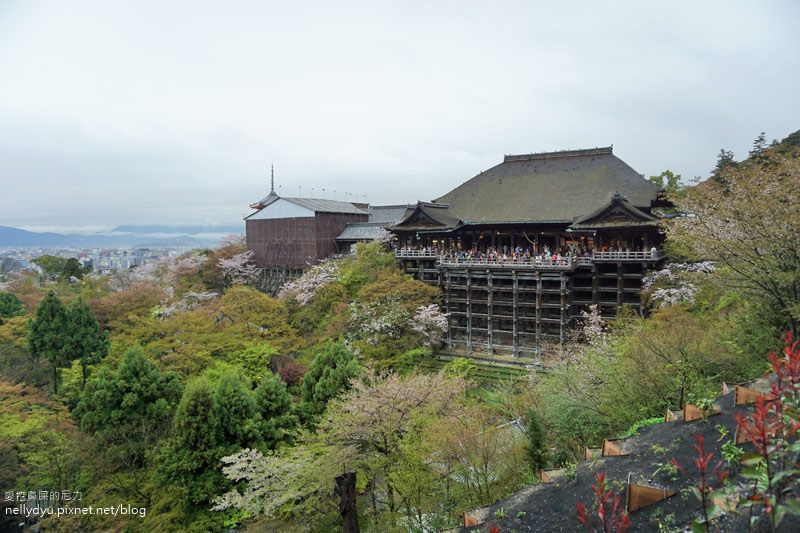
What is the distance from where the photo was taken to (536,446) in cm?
1273

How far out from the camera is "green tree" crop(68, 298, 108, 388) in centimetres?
2619

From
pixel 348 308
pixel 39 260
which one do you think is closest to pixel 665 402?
pixel 348 308

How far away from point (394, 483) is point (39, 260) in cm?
5330

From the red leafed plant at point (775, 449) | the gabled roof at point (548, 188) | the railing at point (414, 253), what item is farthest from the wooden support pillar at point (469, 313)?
the red leafed plant at point (775, 449)

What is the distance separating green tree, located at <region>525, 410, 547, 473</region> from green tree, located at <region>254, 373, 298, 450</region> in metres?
9.15

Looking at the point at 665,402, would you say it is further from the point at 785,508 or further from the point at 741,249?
the point at 785,508

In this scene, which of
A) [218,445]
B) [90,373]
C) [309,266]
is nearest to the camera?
[218,445]

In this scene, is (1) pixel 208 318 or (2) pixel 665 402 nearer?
(2) pixel 665 402

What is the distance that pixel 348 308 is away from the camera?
29.5 metres

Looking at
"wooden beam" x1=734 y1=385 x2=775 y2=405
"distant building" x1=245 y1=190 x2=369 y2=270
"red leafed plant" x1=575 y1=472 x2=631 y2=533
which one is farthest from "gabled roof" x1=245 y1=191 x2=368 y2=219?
"red leafed plant" x1=575 y1=472 x2=631 y2=533

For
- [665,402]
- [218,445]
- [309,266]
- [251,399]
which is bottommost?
[218,445]

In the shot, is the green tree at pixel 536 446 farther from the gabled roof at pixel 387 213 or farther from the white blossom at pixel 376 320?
the gabled roof at pixel 387 213

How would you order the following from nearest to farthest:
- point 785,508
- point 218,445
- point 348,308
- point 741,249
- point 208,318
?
1. point 785,508
2. point 741,249
3. point 218,445
4. point 208,318
5. point 348,308

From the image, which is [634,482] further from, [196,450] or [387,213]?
[387,213]
